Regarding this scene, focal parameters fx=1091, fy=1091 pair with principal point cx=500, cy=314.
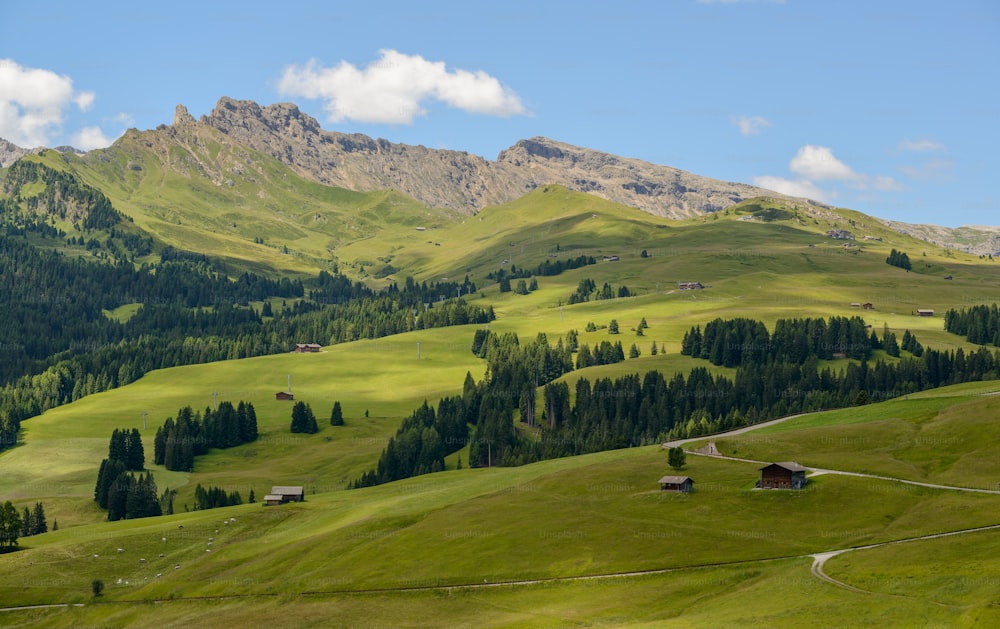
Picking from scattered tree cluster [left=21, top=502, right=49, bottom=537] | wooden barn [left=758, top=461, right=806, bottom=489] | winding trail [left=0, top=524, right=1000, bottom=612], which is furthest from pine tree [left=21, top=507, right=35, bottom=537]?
wooden barn [left=758, top=461, right=806, bottom=489]

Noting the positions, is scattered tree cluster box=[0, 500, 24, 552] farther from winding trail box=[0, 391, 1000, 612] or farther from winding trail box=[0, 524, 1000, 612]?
winding trail box=[0, 524, 1000, 612]

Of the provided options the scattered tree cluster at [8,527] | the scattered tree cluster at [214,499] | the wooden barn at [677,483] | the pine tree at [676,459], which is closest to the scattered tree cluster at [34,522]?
the scattered tree cluster at [8,527]

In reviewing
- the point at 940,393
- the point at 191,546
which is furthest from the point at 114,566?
the point at 940,393

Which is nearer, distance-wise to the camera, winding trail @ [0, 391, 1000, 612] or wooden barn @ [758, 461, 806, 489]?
winding trail @ [0, 391, 1000, 612]

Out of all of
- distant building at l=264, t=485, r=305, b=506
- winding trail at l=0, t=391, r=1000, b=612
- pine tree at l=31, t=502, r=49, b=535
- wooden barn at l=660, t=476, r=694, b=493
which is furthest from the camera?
pine tree at l=31, t=502, r=49, b=535

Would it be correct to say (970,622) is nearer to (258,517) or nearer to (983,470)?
(983,470)

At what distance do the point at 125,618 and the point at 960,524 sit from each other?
87.6m

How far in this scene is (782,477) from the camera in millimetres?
126875

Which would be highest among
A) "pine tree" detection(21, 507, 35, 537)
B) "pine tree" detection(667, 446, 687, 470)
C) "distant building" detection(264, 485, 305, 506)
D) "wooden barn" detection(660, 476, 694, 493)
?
"pine tree" detection(667, 446, 687, 470)

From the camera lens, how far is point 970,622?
73375mm

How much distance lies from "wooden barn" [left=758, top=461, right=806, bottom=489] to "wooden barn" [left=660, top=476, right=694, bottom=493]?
28.1 ft

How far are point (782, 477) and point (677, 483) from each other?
480 inches

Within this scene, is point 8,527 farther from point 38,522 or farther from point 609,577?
point 609,577

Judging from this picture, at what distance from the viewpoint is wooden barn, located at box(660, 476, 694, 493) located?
130500 millimetres
